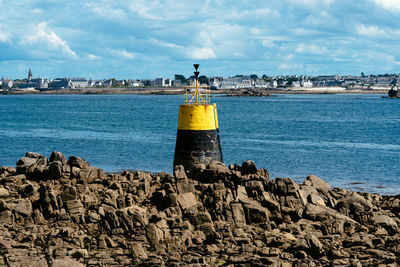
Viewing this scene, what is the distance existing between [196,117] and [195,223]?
635 cm

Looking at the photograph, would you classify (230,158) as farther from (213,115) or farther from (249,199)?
(249,199)

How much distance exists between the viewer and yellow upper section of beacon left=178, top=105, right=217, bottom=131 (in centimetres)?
1830

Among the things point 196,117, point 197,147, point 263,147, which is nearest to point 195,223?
point 197,147

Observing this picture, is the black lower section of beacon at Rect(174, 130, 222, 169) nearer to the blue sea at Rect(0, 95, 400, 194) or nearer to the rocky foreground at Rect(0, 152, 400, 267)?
the rocky foreground at Rect(0, 152, 400, 267)

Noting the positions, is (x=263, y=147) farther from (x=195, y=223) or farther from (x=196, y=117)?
(x=195, y=223)

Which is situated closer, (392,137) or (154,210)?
(154,210)

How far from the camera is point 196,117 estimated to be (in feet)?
60.0

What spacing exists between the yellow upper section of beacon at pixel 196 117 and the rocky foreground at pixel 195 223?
2.87 m

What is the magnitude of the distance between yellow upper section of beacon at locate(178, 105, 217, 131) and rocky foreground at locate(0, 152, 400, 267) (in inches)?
113

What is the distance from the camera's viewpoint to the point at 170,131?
59188 millimetres

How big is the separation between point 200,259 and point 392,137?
48730 mm

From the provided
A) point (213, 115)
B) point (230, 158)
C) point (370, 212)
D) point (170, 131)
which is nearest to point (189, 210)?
point (370, 212)

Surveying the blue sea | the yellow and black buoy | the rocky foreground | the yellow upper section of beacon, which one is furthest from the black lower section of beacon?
the blue sea

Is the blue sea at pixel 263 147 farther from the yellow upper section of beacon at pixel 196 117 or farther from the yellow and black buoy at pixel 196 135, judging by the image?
the yellow upper section of beacon at pixel 196 117
